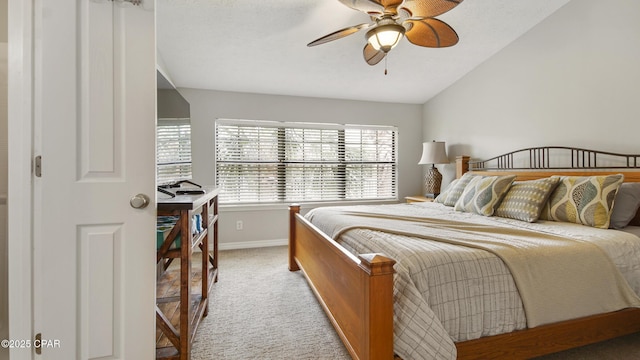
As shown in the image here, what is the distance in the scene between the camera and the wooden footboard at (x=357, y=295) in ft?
3.76

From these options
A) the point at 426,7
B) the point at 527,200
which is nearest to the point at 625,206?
the point at 527,200

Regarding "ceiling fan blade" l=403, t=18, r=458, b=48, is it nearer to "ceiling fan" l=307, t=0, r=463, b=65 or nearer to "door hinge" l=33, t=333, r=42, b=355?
"ceiling fan" l=307, t=0, r=463, b=65

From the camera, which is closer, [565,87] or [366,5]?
[366,5]

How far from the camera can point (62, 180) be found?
1232 millimetres

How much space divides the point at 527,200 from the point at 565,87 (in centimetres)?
131

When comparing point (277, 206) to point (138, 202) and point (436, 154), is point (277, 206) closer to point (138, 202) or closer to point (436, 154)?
point (436, 154)

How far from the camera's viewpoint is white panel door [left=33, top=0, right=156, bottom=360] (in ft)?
4.00

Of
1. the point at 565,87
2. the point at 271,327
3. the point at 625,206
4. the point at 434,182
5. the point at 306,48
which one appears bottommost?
the point at 271,327

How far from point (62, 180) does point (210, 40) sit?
213 cm

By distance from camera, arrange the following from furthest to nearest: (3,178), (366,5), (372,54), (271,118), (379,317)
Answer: (271,118), (372,54), (366,5), (3,178), (379,317)

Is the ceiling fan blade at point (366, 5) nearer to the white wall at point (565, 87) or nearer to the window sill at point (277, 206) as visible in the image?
the white wall at point (565, 87)

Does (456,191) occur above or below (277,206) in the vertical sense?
above

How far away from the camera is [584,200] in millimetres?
2039

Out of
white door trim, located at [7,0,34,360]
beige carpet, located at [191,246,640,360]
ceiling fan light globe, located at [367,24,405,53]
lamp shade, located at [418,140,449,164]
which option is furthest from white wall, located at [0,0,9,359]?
lamp shade, located at [418,140,449,164]
